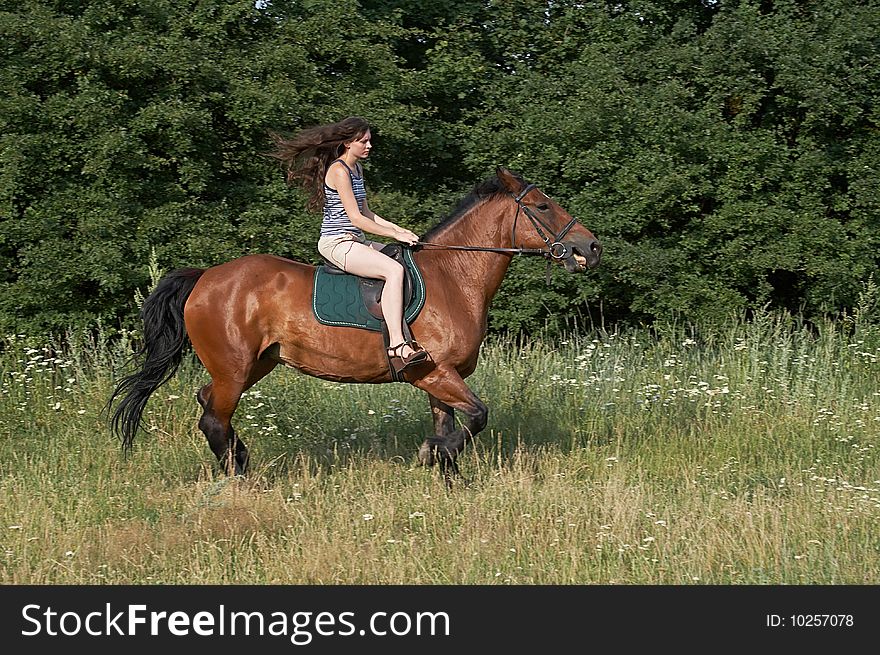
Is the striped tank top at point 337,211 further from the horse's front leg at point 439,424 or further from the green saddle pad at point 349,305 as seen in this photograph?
the horse's front leg at point 439,424

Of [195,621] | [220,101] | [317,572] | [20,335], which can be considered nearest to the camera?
[195,621]

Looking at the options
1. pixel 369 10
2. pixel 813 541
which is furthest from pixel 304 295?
pixel 369 10

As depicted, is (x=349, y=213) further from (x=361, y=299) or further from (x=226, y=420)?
(x=226, y=420)

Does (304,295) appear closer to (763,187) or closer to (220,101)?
(220,101)

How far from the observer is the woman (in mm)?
6543

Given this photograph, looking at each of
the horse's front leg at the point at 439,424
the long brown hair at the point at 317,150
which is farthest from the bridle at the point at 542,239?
the horse's front leg at the point at 439,424

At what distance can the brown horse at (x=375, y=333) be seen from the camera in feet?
22.0

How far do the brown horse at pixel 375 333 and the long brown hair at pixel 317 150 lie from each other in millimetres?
579

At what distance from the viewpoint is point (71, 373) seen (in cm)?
987

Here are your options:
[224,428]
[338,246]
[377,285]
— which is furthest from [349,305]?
[224,428]

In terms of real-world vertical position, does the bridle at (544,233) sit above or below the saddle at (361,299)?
above

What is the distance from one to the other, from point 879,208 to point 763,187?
158 centimetres

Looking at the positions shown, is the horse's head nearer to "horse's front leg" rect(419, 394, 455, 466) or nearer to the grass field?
"horse's front leg" rect(419, 394, 455, 466)

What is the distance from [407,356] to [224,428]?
4.85 ft
